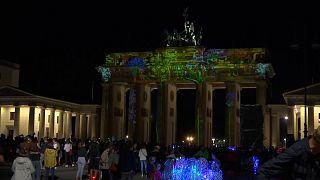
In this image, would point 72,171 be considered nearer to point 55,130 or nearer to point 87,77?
point 55,130

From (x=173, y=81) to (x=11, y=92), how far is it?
66.8 feet

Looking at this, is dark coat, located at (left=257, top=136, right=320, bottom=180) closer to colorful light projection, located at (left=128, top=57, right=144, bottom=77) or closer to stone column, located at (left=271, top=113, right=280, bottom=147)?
colorful light projection, located at (left=128, top=57, right=144, bottom=77)

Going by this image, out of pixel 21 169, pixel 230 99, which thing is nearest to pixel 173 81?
pixel 230 99

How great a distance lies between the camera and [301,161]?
4.87 m

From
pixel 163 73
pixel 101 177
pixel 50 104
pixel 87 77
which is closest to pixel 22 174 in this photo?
pixel 101 177

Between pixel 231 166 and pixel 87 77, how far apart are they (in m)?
63.9

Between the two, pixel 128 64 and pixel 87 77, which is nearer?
pixel 128 64

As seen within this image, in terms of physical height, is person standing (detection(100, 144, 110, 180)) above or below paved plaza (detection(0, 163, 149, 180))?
above

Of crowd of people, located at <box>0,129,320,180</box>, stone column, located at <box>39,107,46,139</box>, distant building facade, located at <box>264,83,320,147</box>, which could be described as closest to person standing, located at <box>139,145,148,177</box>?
crowd of people, located at <box>0,129,320,180</box>

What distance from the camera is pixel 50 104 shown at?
73.1 m

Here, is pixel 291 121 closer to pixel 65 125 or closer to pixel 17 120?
pixel 65 125

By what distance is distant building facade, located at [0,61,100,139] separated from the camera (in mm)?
68938

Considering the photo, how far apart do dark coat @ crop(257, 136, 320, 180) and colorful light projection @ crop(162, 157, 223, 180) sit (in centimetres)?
1855

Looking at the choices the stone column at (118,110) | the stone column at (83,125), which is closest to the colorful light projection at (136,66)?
the stone column at (118,110)
